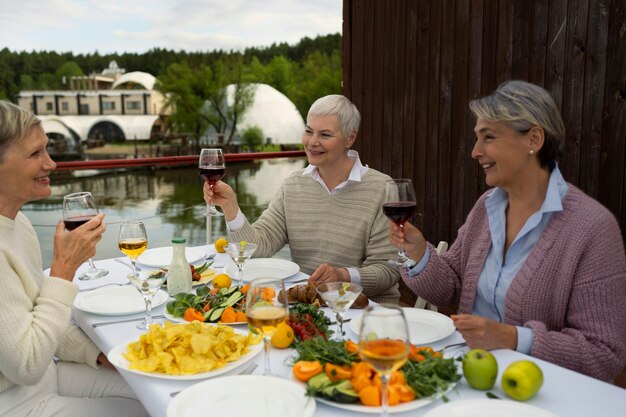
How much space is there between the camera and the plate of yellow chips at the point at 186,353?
120cm

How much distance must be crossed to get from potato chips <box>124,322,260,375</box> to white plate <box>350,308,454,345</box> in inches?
12.4

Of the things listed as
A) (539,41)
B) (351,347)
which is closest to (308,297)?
(351,347)

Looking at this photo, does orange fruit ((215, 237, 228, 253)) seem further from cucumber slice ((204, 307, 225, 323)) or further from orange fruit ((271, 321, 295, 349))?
orange fruit ((271, 321, 295, 349))

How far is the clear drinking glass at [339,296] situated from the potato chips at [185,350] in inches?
8.1

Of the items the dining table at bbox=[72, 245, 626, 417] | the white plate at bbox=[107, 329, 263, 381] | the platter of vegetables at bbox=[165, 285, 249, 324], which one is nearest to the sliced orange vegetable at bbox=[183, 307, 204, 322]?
the platter of vegetables at bbox=[165, 285, 249, 324]

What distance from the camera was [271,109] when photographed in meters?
34.4

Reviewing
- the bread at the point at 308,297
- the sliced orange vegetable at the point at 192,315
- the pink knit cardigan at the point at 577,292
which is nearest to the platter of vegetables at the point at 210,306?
the sliced orange vegetable at the point at 192,315

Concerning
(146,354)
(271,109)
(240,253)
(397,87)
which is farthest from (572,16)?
(271,109)

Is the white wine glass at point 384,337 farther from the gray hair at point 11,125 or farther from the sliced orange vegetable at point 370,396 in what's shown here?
the gray hair at point 11,125

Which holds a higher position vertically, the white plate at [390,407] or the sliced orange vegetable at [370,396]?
the sliced orange vegetable at [370,396]

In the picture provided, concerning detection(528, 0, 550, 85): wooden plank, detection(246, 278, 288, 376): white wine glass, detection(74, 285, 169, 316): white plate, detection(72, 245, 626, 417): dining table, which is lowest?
detection(72, 245, 626, 417): dining table

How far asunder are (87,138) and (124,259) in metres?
29.8

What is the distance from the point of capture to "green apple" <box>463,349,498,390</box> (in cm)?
112

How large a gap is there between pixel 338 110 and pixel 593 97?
4.33 ft
